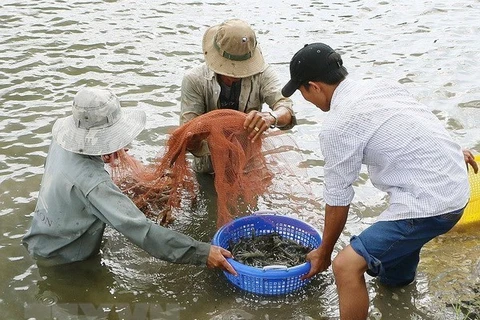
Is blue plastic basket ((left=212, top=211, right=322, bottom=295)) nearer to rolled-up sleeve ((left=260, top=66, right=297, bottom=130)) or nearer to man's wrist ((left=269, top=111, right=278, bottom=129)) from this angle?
man's wrist ((left=269, top=111, right=278, bottom=129))

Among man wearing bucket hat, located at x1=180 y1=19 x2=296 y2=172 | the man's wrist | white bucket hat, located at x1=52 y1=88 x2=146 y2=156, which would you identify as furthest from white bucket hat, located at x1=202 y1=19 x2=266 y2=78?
white bucket hat, located at x1=52 y1=88 x2=146 y2=156

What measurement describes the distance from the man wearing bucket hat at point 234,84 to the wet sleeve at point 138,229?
41.4 inches

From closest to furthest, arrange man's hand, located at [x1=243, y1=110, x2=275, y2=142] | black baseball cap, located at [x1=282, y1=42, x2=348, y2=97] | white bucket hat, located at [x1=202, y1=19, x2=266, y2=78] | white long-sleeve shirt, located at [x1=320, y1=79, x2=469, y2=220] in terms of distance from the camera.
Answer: white long-sleeve shirt, located at [x1=320, y1=79, x2=469, y2=220] < black baseball cap, located at [x1=282, y1=42, x2=348, y2=97] < man's hand, located at [x1=243, y1=110, x2=275, y2=142] < white bucket hat, located at [x1=202, y1=19, x2=266, y2=78]

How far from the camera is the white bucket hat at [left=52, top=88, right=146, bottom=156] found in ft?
12.1

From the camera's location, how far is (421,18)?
33.0 ft

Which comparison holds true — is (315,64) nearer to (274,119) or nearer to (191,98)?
(274,119)

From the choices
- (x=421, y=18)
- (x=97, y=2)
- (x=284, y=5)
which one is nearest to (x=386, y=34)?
(x=421, y=18)

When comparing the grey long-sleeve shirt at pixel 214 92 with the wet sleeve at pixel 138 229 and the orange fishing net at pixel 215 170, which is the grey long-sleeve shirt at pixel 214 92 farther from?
the wet sleeve at pixel 138 229

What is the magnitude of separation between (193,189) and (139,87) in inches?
99.1

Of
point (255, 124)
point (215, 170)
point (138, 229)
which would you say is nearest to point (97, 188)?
point (138, 229)

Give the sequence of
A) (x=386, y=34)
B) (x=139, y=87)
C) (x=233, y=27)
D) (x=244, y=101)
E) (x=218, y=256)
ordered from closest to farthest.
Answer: (x=218, y=256) → (x=233, y=27) → (x=244, y=101) → (x=139, y=87) → (x=386, y=34)

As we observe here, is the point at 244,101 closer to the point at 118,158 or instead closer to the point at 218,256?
the point at 118,158

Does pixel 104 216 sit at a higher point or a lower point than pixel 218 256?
higher

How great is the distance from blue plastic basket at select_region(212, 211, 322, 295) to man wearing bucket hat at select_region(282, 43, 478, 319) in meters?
0.45
